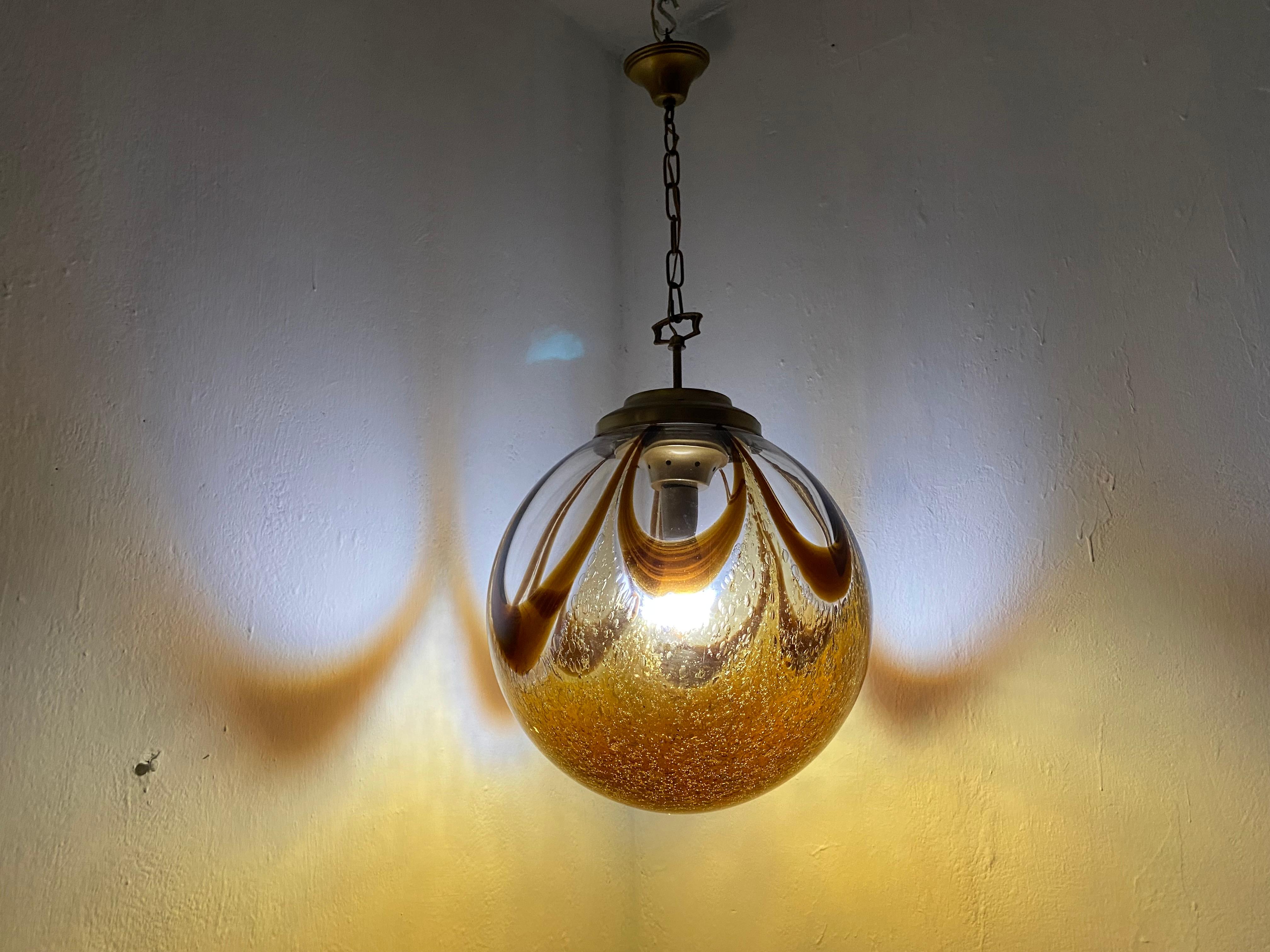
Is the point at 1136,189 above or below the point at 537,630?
above

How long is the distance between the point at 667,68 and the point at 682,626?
21.6 inches

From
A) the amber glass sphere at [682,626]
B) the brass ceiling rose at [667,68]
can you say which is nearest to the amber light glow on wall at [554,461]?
the amber glass sphere at [682,626]

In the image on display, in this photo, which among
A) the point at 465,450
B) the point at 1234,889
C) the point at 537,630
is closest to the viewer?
the point at 537,630

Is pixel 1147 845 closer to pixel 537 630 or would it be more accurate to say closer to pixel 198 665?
pixel 537 630

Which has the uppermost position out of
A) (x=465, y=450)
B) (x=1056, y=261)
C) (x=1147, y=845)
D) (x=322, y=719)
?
(x=1056, y=261)

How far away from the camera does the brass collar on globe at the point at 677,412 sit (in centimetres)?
67

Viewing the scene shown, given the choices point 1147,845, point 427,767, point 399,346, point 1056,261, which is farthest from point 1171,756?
point 399,346

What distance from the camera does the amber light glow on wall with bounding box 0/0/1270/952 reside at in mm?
670

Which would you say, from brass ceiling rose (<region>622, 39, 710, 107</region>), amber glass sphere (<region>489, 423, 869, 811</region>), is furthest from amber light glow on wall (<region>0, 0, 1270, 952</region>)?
brass ceiling rose (<region>622, 39, 710, 107</region>)

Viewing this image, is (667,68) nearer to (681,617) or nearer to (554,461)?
(554,461)

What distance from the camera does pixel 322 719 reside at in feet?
2.56

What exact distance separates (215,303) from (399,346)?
0.60 feet

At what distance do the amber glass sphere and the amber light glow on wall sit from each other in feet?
0.12

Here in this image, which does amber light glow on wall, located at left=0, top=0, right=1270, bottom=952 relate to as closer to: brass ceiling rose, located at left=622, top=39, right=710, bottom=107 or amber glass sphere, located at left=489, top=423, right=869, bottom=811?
amber glass sphere, located at left=489, top=423, right=869, bottom=811
